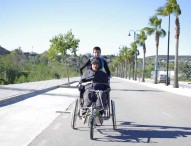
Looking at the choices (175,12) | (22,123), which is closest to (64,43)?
(175,12)

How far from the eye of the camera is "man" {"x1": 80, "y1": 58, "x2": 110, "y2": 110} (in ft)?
28.3

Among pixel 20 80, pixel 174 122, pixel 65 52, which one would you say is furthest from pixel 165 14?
pixel 174 122

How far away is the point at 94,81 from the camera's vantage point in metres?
8.86

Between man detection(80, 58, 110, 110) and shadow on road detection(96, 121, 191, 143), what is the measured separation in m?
0.84

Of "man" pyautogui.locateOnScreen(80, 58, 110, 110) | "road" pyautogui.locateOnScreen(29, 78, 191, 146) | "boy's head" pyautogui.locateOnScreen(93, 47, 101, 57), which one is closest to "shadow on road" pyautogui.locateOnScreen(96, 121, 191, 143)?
"road" pyautogui.locateOnScreen(29, 78, 191, 146)

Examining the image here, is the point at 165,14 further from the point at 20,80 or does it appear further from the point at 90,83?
the point at 90,83

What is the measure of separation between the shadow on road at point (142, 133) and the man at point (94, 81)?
0.84 m

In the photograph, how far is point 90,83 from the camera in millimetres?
8852

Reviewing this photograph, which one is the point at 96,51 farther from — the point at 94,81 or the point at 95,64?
the point at 94,81

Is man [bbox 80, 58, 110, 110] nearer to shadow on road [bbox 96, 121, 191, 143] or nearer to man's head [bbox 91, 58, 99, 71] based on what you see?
man's head [bbox 91, 58, 99, 71]

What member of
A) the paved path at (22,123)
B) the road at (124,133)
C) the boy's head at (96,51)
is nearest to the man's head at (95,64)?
the boy's head at (96,51)

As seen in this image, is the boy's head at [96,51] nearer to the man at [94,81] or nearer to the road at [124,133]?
the man at [94,81]

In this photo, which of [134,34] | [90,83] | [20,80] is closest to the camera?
[90,83]

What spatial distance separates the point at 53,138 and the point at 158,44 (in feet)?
145
